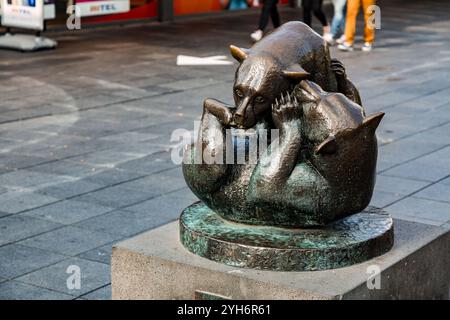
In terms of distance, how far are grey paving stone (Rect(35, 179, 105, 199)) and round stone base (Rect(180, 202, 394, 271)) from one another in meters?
3.58

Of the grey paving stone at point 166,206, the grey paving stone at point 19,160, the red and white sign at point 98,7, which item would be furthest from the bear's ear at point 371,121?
the red and white sign at point 98,7

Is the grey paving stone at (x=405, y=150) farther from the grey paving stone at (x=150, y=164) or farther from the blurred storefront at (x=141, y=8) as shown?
the blurred storefront at (x=141, y=8)

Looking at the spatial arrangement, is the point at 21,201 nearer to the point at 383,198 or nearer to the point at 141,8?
the point at 383,198

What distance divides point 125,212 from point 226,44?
10188mm

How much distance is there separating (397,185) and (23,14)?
378 inches

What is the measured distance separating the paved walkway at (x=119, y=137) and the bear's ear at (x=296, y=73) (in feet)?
7.26

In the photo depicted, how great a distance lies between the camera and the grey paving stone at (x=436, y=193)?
7981 millimetres

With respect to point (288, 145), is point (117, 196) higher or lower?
lower

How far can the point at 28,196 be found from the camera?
26.3ft

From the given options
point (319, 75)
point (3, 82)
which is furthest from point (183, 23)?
point (319, 75)

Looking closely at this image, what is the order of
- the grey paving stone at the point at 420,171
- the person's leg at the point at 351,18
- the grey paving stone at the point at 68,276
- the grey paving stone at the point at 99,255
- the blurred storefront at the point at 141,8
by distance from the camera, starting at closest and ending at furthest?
the grey paving stone at the point at 68,276
the grey paving stone at the point at 99,255
the grey paving stone at the point at 420,171
the person's leg at the point at 351,18
the blurred storefront at the point at 141,8

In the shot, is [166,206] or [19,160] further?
[19,160]

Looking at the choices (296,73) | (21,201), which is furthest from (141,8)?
(296,73)

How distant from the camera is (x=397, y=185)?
838cm
